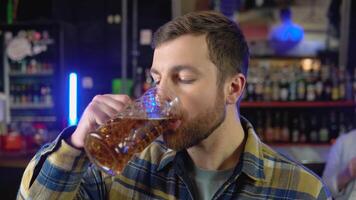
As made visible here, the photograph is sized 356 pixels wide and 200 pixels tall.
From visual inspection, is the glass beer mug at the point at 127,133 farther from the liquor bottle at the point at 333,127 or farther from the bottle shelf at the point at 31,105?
the bottle shelf at the point at 31,105

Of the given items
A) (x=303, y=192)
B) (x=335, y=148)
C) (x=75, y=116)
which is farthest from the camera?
(x=75, y=116)

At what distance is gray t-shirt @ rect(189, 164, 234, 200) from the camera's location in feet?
4.18

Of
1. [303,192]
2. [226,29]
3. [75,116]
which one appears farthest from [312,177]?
[75,116]

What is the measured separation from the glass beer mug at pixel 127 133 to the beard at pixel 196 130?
6cm

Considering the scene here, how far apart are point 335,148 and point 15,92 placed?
3.31 metres

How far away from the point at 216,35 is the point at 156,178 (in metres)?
0.43

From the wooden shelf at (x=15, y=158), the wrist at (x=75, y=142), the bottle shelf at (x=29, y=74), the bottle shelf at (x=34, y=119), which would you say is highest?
the wrist at (x=75, y=142)

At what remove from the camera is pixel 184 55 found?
4.02ft

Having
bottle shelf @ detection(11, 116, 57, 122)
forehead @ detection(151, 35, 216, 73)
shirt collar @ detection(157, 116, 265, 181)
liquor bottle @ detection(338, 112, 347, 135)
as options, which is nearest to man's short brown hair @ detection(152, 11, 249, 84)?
forehead @ detection(151, 35, 216, 73)

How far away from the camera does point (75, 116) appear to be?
4129mm

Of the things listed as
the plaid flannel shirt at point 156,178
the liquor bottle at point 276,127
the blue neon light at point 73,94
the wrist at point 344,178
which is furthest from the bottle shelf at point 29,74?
the plaid flannel shirt at point 156,178

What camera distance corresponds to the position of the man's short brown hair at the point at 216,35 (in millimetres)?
1271

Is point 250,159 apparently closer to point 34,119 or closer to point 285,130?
point 285,130

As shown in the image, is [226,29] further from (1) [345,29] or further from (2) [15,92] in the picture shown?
(2) [15,92]
